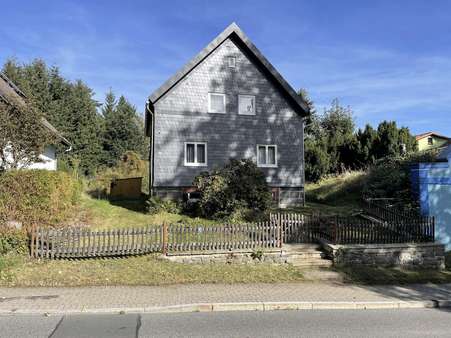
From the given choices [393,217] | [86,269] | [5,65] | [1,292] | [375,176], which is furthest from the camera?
[5,65]

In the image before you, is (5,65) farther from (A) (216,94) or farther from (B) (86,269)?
(B) (86,269)

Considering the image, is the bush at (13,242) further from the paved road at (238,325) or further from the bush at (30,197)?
the paved road at (238,325)

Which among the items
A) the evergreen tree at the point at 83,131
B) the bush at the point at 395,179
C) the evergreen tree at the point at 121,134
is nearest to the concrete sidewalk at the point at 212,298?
the bush at the point at 395,179

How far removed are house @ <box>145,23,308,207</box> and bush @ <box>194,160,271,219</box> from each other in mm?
4004

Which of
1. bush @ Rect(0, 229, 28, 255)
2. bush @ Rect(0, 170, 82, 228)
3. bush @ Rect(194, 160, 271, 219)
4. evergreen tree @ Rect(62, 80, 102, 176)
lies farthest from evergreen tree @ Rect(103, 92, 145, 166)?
bush @ Rect(0, 229, 28, 255)

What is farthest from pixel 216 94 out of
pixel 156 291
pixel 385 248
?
pixel 156 291

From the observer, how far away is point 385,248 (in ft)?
40.8

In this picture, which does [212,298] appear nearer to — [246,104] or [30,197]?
[30,197]

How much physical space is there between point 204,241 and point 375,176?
15.9 metres

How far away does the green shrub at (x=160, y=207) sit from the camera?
59.0 ft

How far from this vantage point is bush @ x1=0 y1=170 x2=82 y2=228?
11.8 meters

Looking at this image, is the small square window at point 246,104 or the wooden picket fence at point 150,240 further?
the small square window at point 246,104

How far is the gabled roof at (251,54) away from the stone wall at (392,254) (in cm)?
1114

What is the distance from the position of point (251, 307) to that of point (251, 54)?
637 inches
